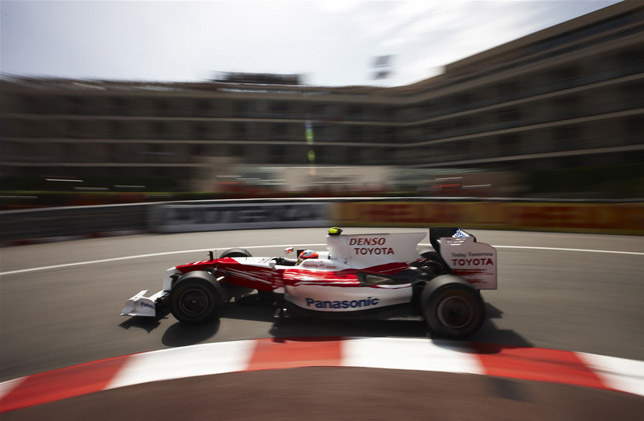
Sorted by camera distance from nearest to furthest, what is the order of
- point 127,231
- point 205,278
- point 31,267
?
point 205,278
point 31,267
point 127,231

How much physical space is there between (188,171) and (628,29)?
32866mm

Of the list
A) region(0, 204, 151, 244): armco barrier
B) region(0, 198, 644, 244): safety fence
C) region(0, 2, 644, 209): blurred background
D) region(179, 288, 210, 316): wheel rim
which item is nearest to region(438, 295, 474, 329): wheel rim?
region(179, 288, 210, 316): wheel rim

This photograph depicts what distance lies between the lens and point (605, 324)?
3695 mm

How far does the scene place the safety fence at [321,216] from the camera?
9117 millimetres

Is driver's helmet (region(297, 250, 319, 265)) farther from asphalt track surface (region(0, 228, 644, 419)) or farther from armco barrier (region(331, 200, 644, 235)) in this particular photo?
armco barrier (region(331, 200, 644, 235))

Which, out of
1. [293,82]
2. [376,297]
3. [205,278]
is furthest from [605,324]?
[293,82]

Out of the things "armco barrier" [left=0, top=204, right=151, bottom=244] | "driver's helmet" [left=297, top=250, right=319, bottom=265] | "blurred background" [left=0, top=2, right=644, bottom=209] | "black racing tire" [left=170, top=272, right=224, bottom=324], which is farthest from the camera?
"blurred background" [left=0, top=2, right=644, bottom=209]

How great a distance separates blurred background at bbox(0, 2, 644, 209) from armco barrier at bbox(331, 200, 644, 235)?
9117 millimetres

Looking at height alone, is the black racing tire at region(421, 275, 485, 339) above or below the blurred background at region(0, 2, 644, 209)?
below

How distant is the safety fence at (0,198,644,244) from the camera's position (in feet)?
29.9

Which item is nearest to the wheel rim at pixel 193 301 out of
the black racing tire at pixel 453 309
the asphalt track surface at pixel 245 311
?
the asphalt track surface at pixel 245 311

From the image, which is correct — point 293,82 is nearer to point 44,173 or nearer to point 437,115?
point 437,115

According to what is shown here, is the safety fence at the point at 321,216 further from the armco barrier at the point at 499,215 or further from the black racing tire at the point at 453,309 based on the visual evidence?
the black racing tire at the point at 453,309

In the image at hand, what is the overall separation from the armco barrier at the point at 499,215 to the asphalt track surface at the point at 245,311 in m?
2.06
